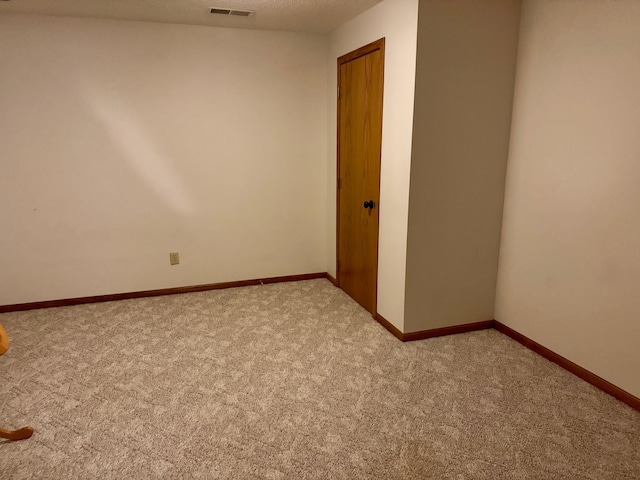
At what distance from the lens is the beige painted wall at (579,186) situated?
2.14m

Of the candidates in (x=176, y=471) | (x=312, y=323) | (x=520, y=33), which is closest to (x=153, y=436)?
(x=176, y=471)

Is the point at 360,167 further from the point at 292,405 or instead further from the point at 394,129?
the point at 292,405

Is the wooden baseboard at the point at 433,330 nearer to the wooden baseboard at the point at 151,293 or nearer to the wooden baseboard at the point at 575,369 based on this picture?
the wooden baseboard at the point at 575,369

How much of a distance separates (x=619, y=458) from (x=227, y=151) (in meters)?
A: 3.44

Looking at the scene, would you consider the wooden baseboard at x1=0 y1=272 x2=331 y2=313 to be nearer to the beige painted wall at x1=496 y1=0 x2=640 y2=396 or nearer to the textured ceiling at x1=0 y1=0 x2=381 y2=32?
the beige painted wall at x1=496 y1=0 x2=640 y2=396

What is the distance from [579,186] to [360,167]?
61.4 inches

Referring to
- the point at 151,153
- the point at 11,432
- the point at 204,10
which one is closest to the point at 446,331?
the point at 11,432

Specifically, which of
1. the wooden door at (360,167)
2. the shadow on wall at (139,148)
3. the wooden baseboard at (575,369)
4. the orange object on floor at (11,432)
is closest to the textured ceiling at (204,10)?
the wooden door at (360,167)

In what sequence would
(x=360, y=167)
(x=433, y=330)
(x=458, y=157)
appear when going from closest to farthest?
(x=458, y=157) → (x=433, y=330) → (x=360, y=167)

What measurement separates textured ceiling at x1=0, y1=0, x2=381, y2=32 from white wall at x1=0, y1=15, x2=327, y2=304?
15cm

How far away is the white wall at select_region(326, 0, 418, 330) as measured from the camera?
103 inches

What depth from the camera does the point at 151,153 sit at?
3604 mm

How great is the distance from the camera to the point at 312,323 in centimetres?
324

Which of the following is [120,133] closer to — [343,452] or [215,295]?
[215,295]
